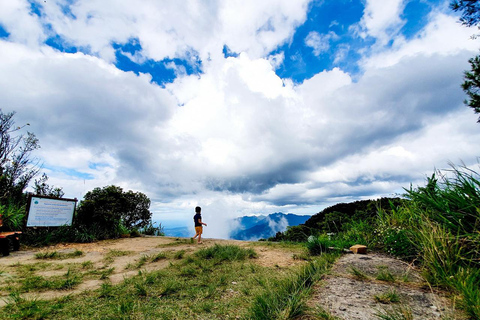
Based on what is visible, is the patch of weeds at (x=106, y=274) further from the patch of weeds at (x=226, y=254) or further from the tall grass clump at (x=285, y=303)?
the tall grass clump at (x=285, y=303)

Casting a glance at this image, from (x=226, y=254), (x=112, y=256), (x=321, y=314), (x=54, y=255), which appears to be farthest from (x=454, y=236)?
(x=54, y=255)

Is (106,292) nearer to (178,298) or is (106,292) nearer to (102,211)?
(178,298)

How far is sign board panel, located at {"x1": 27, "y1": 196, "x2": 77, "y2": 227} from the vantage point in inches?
348

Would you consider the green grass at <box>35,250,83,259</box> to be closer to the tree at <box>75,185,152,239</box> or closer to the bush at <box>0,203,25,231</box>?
the bush at <box>0,203,25,231</box>

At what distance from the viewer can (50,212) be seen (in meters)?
9.41

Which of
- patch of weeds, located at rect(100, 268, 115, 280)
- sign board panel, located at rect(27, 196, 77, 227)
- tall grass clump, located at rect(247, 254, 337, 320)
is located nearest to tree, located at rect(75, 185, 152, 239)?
sign board panel, located at rect(27, 196, 77, 227)

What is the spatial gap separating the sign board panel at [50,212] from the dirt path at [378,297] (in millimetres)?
11095

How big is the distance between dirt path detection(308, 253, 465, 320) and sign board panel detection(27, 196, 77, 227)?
11095 millimetres

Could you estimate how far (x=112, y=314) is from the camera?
2.41 meters

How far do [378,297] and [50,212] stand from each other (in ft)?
38.9

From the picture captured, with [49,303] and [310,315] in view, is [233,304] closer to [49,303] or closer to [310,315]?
[310,315]

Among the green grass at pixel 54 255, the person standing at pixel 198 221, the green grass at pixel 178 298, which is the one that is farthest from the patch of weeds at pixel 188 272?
the person standing at pixel 198 221

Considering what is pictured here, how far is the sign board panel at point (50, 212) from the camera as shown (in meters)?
8.84

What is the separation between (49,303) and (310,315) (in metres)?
3.20
